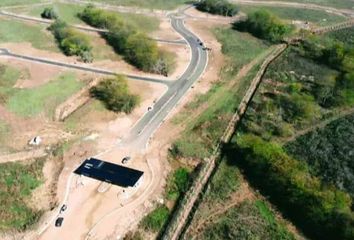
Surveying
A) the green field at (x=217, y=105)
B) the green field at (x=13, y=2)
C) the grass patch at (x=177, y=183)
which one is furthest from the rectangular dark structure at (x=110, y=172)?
the green field at (x=13, y=2)

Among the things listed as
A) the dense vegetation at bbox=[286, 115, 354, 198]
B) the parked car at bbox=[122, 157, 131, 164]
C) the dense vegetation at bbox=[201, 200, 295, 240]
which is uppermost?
the dense vegetation at bbox=[286, 115, 354, 198]

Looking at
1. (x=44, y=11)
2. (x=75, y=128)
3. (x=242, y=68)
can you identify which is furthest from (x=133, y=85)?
(x=44, y=11)

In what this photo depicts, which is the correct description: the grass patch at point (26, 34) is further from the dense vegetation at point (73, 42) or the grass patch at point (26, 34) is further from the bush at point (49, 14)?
the bush at point (49, 14)

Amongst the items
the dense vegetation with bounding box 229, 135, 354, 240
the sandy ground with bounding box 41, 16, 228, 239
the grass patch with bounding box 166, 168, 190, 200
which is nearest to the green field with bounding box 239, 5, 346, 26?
the dense vegetation with bounding box 229, 135, 354, 240

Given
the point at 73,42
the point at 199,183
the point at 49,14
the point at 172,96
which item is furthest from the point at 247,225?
the point at 49,14

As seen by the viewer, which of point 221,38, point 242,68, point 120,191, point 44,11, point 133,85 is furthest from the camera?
point 44,11

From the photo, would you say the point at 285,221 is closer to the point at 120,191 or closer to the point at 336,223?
the point at 336,223

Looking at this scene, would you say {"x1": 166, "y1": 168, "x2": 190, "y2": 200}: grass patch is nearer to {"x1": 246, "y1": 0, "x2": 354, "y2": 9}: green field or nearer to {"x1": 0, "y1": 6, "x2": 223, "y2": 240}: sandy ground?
{"x1": 0, "y1": 6, "x2": 223, "y2": 240}: sandy ground
